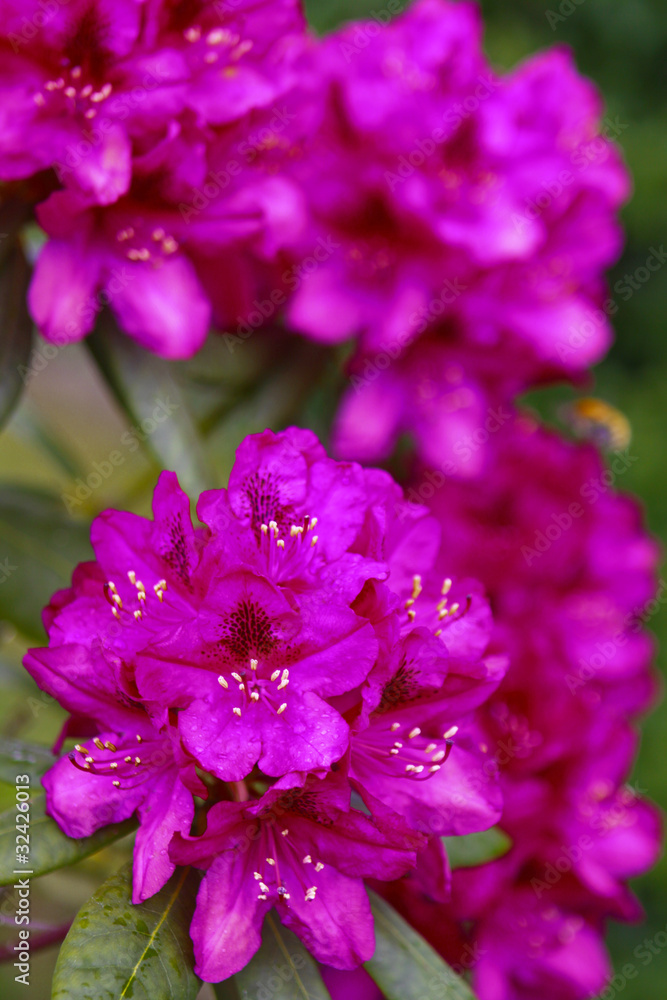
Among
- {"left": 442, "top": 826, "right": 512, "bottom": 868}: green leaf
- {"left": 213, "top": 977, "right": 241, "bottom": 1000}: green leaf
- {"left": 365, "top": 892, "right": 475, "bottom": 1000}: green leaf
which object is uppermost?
{"left": 213, "top": 977, "right": 241, "bottom": 1000}: green leaf

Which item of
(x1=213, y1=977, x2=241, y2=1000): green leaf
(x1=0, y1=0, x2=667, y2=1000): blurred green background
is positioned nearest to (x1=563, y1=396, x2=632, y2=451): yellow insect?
(x1=0, y1=0, x2=667, y2=1000): blurred green background

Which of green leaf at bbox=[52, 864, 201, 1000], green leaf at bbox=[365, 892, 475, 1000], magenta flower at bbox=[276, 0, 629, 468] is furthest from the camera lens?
magenta flower at bbox=[276, 0, 629, 468]

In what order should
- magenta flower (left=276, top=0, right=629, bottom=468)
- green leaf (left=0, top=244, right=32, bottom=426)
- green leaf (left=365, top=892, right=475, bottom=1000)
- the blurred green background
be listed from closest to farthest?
1. green leaf (left=365, top=892, right=475, bottom=1000)
2. green leaf (left=0, top=244, right=32, bottom=426)
3. magenta flower (left=276, top=0, right=629, bottom=468)
4. the blurred green background

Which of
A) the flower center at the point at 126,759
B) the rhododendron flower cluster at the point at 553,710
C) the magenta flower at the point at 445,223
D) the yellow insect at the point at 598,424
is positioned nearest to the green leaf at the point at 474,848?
the rhododendron flower cluster at the point at 553,710

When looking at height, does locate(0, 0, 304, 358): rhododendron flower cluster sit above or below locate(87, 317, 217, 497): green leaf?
above

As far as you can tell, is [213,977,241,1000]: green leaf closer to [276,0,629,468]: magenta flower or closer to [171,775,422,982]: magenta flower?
[171,775,422,982]: magenta flower

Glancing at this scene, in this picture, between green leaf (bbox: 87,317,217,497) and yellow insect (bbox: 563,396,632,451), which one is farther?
yellow insect (bbox: 563,396,632,451)

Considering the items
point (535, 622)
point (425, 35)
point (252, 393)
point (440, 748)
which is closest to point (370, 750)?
point (440, 748)
